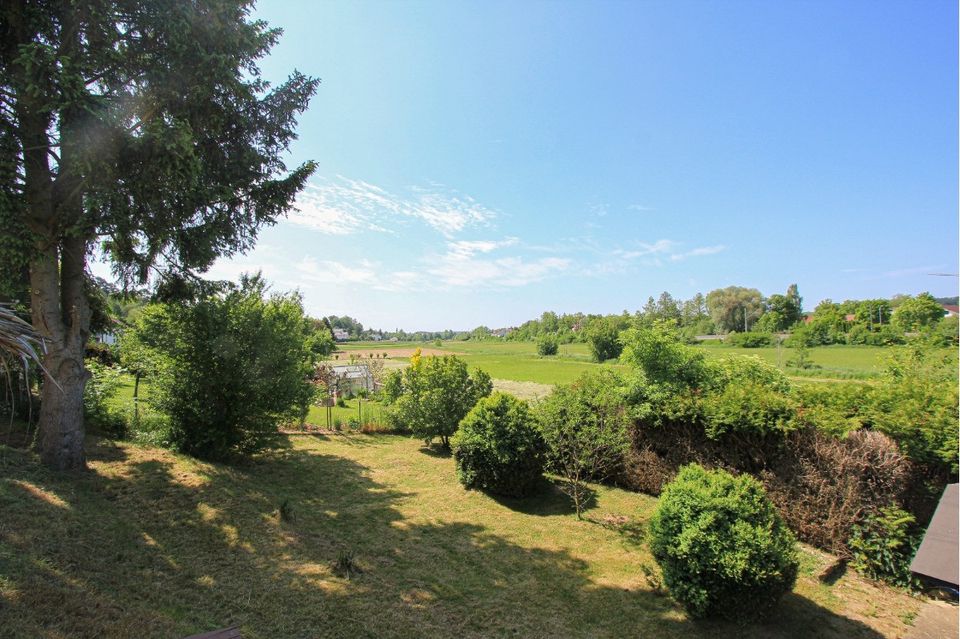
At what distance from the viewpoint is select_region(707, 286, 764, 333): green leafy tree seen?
242 feet

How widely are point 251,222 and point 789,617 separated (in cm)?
976

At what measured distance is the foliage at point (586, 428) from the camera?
7977 mm

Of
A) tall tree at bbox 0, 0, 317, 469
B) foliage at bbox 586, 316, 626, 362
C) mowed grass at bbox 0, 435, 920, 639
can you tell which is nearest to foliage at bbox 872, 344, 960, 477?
mowed grass at bbox 0, 435, 920, 639

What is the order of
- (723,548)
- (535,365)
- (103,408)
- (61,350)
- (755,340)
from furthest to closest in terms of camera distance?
(755,340) < (535,365) < (103,408) < (61,350) < (723,548)

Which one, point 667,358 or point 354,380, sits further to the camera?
point 354,380

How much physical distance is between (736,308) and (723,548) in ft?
280

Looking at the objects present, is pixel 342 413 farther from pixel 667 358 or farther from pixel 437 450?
pixel 667 358

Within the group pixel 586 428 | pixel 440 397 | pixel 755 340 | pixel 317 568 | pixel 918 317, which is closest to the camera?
pixel 317 568

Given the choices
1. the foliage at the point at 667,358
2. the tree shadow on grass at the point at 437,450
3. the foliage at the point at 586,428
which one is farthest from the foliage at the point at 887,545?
the tree shadow on grass at the point at 437,450

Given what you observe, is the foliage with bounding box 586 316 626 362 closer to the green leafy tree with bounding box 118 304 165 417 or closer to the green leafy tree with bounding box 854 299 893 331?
the green leafy tree with bounding box 854 299 893 331

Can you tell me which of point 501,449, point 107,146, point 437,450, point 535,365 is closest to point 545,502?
point 501,449

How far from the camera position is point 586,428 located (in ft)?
→ 26.2

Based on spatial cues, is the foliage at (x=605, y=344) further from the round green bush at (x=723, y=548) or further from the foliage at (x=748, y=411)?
the round green bush at (x=723, y=548)

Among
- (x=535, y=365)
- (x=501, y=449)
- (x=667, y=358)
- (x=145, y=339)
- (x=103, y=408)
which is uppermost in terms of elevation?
(x=145, y=339)
